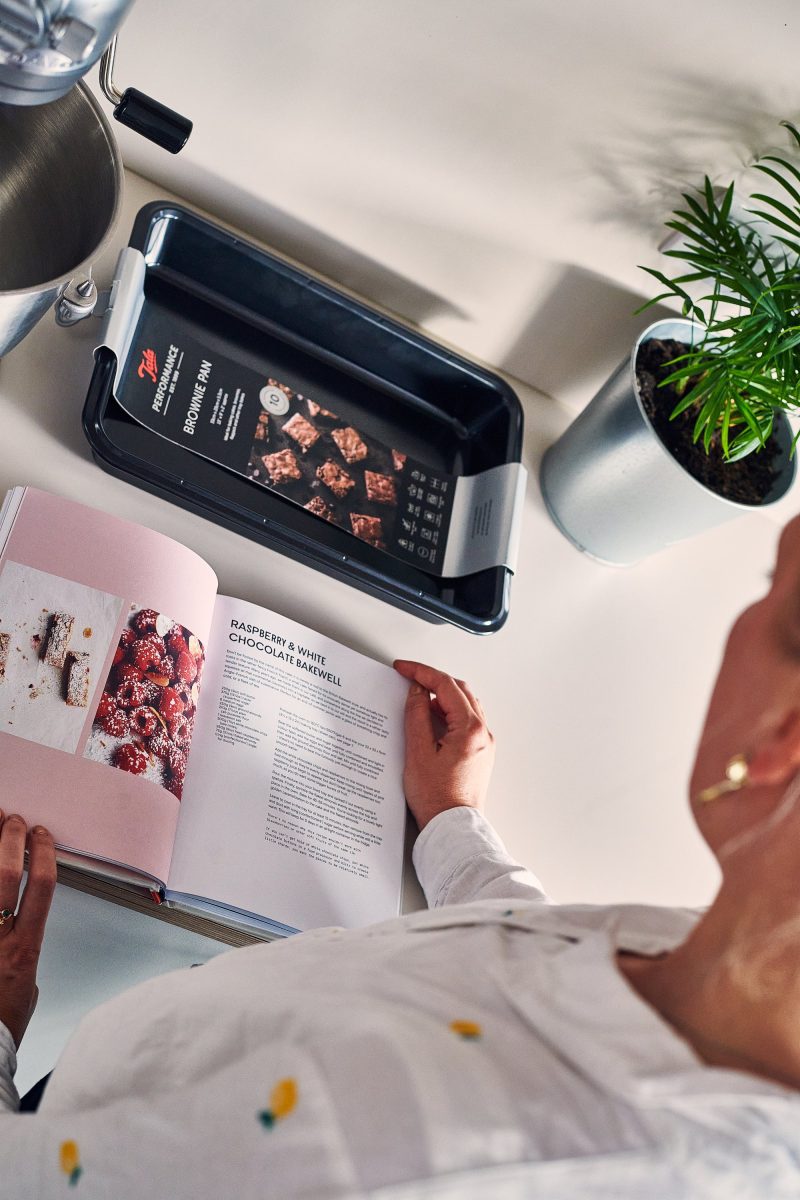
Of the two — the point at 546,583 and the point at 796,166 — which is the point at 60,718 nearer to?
the point at 546,583

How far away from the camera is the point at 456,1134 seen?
346mm

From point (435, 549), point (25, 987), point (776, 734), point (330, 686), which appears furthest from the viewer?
point (435, 549)

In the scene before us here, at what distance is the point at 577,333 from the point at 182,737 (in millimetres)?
570

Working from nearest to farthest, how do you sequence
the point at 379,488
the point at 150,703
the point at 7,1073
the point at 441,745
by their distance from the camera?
the point at 7,1073 < the point at 150,703 < the point at 441,745 < the point at 379,488

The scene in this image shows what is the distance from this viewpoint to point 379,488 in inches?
34.5

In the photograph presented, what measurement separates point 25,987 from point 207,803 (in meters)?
0.16

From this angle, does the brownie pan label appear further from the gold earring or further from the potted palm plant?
the gold earring

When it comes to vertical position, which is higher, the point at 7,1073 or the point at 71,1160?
the point at 71,1160

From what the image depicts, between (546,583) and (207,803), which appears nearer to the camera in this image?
(207,803)

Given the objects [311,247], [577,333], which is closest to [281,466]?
[311,247]

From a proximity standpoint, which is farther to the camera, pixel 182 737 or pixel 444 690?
pixel 444 690

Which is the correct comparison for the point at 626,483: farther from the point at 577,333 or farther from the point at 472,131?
the point at 472,131

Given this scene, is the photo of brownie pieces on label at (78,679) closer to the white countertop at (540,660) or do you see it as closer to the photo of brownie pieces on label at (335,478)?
the white countertop at (540,660)

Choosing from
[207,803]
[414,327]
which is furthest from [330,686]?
[414,327]
